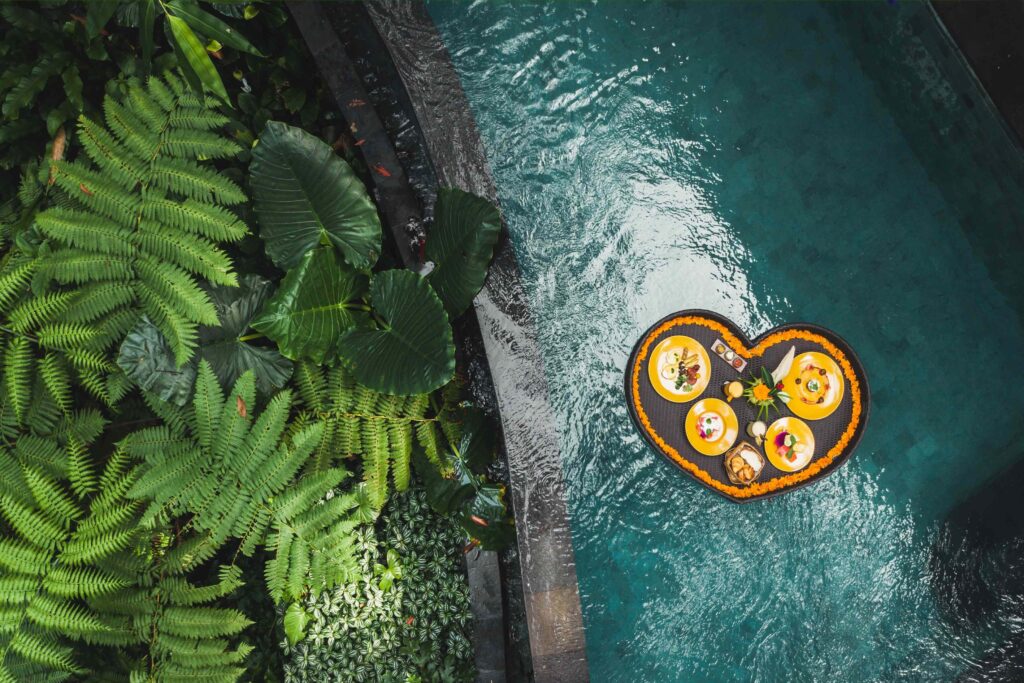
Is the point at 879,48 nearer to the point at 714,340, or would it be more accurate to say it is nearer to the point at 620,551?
the point at 714,340

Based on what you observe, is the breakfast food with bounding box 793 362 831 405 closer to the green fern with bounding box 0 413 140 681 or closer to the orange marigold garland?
the orange marigold garland

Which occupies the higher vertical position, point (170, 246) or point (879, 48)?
point (170, 246)

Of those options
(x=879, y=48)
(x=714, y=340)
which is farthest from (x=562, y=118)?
(x=879, y=48)

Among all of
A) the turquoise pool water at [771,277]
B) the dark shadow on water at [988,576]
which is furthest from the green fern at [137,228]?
the dark shadow on water at [988,576]

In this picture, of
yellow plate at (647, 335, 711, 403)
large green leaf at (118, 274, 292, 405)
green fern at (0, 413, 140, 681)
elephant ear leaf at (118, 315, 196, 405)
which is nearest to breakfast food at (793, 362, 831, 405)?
yellow plate at (647, 335, 711, 403)

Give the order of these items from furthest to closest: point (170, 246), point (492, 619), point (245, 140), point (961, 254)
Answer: point (961, 254)
point (245, 140)
point (492, 619)
point (170, 246)

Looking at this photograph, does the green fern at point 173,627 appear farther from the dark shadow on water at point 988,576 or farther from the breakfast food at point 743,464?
the dark shadow on water at point 988,576
